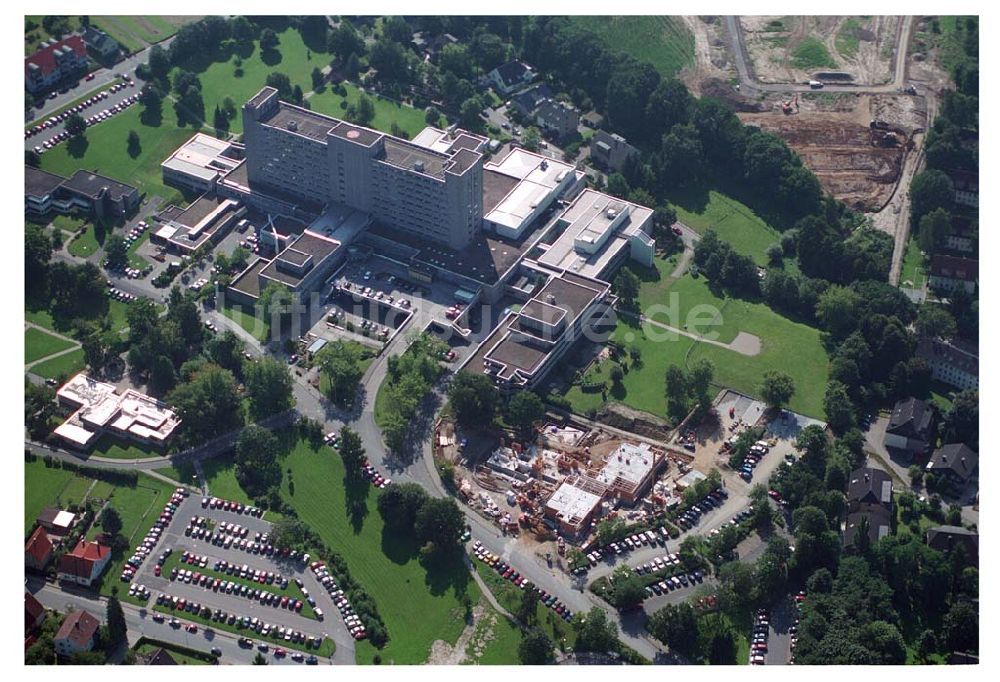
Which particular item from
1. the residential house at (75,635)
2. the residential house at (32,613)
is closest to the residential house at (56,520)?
the residential house at (32,613)

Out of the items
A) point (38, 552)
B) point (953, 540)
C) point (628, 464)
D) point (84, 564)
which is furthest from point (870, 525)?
point (38, 552)

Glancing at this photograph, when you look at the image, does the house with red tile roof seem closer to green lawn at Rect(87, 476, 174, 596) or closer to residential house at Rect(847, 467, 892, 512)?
green lawn at Rect(87, 476, 174, 596)

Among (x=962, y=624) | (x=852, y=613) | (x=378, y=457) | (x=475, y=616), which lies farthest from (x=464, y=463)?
(x=962, y=624)

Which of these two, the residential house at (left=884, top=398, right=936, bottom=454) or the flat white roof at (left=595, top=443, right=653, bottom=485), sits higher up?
the residential house at (left=884, top=398, right=936, bottom=454)

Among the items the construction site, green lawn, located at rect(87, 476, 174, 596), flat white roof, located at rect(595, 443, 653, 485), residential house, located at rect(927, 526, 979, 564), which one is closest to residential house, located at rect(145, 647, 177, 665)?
green lawn, located at rect(87, 476, 174, 596)

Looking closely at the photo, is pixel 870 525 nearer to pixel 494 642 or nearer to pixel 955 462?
pixel 955 462

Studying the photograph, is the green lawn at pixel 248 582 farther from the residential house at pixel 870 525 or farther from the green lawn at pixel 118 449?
the residential house at pixel 870 525
